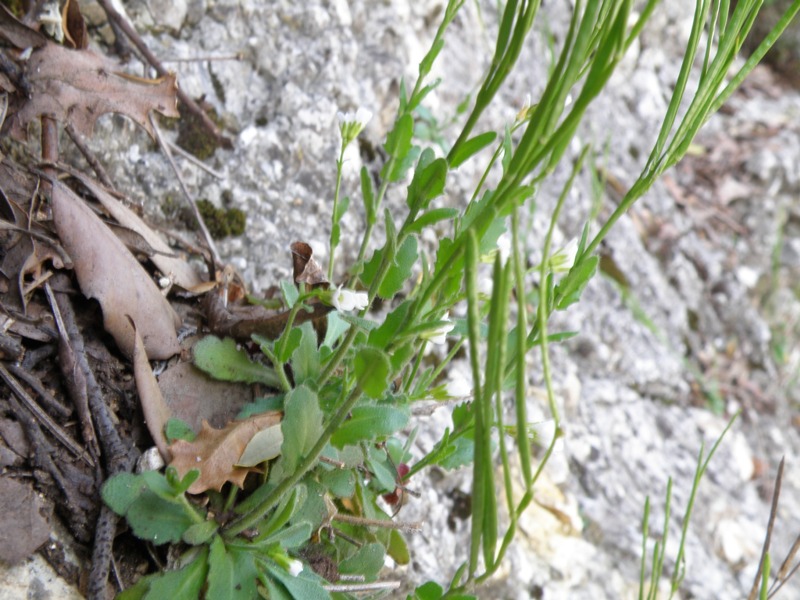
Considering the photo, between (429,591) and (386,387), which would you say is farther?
(429,591)

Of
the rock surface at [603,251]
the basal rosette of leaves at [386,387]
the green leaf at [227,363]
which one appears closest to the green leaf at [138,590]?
the basal rosette of leaves at [386,387]

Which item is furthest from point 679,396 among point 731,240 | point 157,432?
point 157,432

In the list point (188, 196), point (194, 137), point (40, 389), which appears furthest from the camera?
point (194, 137)

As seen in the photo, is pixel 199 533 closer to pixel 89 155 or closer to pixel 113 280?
pixel 113 280

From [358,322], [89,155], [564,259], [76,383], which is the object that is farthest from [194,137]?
[564,259]

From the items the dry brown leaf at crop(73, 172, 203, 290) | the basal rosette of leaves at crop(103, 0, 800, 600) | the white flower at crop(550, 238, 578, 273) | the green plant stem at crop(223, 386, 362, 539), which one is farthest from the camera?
the dry brown leaf at crop(73, 172, 203, 290)

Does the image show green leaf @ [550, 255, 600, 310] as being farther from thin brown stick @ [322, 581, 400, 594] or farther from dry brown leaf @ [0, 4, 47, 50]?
dry brown leaf @ [0, 4, 47, 50]

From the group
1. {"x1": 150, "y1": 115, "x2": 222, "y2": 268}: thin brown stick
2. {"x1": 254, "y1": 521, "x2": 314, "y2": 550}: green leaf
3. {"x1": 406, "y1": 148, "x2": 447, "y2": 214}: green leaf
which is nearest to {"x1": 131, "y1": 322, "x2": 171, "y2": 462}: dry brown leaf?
{"x1": 254, "y1": 521, "x2": 314, "y2": 550}: green leaf
